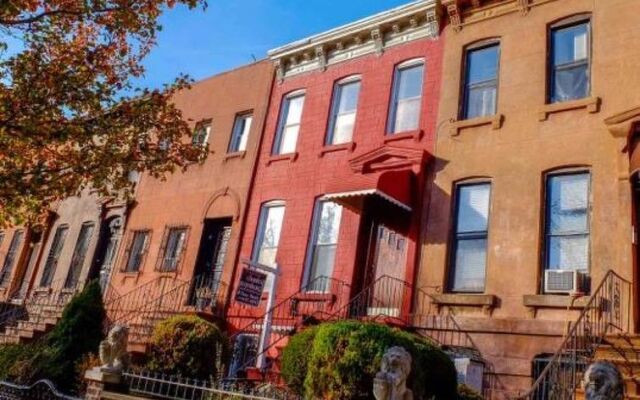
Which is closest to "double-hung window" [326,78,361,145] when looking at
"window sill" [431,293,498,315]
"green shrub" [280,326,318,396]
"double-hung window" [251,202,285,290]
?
"double-hung window" [251,202,285,290]

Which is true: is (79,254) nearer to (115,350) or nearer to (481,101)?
(115,350)

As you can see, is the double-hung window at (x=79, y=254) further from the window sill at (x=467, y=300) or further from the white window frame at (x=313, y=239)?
the window sill at (x=467, y=300)

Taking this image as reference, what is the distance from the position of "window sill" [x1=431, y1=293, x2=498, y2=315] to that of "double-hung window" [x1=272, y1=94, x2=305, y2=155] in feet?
20.8

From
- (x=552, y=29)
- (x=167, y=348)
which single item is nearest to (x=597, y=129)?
(x=552, y=29)

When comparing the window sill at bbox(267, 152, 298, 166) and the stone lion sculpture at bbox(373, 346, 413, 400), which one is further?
the window sill at bbox(267, 152, 298, 166)

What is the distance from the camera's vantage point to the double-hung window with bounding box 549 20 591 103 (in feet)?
35.4

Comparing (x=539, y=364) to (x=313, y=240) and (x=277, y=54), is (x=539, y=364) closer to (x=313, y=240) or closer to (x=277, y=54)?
(x=313, y=240)

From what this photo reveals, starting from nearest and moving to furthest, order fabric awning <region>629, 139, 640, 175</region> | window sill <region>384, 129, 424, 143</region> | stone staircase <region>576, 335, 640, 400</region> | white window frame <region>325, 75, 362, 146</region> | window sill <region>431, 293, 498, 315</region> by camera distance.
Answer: stone staircase <region>576, 335, 640, 400</region> < fabric awning <region>629, 139, 640, 175</region> < window sill <region>431, 293, 498, 315</region> < window sill <region>384, 129, 424, 143</region> < white window frame <region>325, 75, 362, 146</region>

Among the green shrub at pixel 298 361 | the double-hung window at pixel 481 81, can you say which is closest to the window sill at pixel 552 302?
the green shrub at pixel 298 361

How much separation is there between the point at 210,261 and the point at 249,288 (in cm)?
450

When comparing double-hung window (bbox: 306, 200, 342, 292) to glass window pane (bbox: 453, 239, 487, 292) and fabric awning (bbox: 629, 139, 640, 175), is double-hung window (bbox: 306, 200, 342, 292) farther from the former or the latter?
fabric awning (bbox: 629, 139, 640, 175)

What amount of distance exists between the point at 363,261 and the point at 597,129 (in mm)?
5393

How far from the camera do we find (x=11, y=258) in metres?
22.8

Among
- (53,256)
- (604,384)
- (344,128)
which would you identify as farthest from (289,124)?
(604,384)
